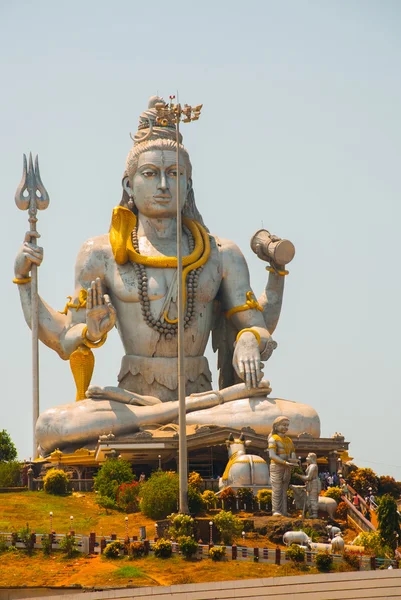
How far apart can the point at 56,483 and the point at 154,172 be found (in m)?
8.83

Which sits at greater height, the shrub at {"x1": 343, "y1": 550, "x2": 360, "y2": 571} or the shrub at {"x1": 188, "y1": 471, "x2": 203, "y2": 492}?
the shrub at {"x1": 188, "y1": 471, "x2": 203, "y2": 492}

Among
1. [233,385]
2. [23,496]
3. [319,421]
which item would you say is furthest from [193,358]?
[23,496]

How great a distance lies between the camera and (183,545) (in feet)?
94.3

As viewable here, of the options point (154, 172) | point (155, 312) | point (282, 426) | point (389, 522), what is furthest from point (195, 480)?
point (154, 172)

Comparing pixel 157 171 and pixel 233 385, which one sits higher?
pixel 157 171

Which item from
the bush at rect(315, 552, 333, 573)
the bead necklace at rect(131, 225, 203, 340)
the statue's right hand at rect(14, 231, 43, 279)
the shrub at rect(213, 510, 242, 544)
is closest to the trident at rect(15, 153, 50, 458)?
the statue's right hand at rect(14, 231, 43, 279)

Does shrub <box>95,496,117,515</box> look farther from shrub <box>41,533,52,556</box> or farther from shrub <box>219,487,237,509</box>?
shrub <box>41,533,52,556</box>

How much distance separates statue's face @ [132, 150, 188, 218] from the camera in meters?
40.5

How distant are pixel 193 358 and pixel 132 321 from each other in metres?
1.82

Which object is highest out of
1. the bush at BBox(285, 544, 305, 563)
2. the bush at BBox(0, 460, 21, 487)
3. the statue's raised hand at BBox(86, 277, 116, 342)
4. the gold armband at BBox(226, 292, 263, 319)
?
the gold armband at BBox(226, 292, 263, 319)

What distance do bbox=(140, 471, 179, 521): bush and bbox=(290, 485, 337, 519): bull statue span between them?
2391 mm

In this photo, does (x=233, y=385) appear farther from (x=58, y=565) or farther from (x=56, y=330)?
(x=58, y=565)

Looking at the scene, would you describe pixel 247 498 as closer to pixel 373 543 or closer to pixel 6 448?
pixel 373 543

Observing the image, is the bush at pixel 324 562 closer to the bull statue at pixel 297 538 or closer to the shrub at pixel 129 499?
the bull statue at pixel 297 538
